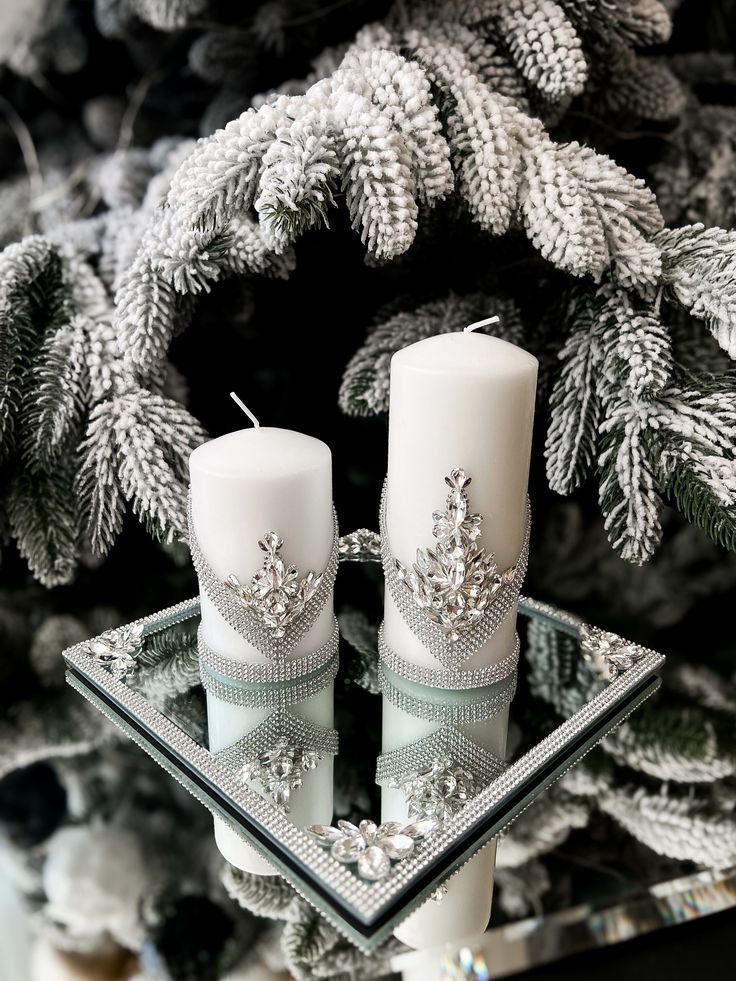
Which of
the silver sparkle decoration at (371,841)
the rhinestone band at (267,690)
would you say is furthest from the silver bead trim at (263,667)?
the silver sparkle decoration at (371,841)

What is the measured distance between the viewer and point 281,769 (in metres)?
0.39

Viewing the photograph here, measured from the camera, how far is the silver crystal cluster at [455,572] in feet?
1.33

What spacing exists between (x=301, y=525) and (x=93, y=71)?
20.2 inches

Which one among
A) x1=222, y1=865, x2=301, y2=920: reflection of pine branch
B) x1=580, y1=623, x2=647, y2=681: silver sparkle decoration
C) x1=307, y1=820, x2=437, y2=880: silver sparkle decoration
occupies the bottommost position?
x1=580, y1=623, x2=647, y2=681: silver sparkle decoration

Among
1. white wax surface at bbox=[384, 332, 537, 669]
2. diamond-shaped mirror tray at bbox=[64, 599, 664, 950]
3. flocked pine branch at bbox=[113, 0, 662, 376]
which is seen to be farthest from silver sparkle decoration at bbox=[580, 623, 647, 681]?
flocked pine branch at bbox=[113, 0, 662, 376]

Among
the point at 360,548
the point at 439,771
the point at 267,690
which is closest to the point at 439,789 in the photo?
the point at 439,771

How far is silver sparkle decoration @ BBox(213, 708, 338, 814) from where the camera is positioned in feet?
1.24

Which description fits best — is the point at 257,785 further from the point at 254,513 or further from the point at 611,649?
the point at 611,649

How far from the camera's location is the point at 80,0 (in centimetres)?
66

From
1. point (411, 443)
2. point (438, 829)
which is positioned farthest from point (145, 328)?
point (438, 829)

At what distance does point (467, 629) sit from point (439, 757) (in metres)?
0.07

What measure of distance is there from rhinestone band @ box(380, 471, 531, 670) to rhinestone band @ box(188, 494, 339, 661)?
0.14 feet

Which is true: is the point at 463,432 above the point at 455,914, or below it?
above

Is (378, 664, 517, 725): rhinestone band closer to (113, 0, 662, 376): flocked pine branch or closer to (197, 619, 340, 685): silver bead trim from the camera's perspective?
(197, 619, 340, 685): silver bead trim
